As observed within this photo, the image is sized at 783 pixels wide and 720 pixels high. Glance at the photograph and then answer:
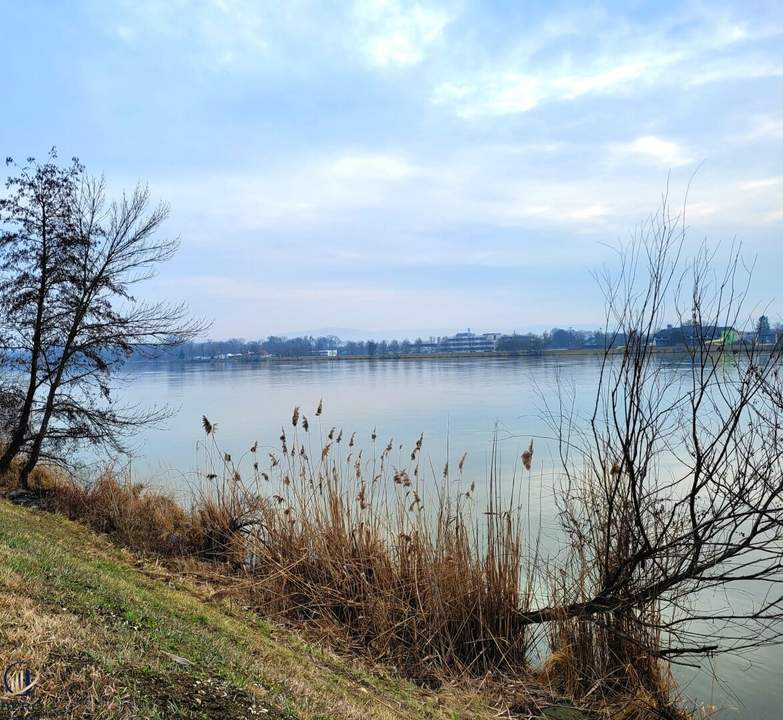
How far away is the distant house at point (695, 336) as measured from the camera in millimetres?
5102

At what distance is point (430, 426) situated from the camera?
2077 centimetres

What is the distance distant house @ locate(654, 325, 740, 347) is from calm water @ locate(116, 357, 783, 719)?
0.97 m

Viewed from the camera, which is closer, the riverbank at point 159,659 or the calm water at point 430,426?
the riverbank at point 159,659

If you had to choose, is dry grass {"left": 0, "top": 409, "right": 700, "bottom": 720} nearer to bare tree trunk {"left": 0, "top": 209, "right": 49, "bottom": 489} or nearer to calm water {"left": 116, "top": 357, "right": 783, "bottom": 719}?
calm water {"left": 116, "top": 357, "right": 783, "bottom": 719}

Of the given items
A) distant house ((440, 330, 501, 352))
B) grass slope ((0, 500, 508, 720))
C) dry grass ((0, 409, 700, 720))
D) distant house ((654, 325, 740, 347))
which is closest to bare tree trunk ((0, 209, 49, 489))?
dry grass ((0, 409, 700, 720))

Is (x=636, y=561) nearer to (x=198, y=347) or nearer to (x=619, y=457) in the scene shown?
(x=619, y=457)

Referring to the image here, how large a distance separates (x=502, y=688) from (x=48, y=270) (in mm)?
10961

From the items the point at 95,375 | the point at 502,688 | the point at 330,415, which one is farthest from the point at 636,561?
the point at 330,415

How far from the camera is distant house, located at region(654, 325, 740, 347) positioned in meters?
5.10

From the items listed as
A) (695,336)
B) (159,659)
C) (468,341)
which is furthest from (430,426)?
(468,341)

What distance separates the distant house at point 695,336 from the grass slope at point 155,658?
3.25m

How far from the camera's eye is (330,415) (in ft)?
81.7

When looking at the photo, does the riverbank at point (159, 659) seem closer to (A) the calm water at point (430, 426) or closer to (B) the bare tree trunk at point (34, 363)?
(A) the calm water at point (430, 426)

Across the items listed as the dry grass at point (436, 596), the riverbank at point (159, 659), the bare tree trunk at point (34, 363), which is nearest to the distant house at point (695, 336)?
the dry grass at point (436, 596)
